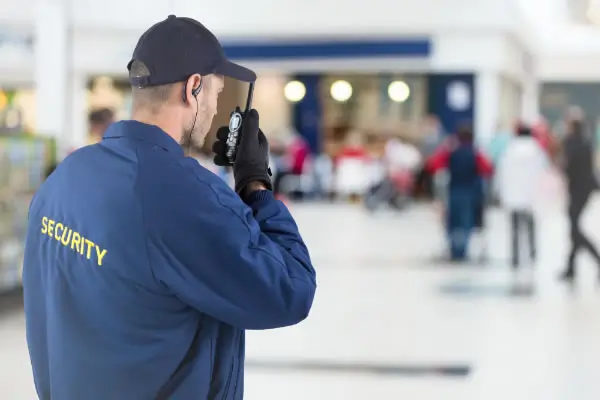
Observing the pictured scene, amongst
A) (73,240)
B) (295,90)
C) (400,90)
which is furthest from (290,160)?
(73,240)

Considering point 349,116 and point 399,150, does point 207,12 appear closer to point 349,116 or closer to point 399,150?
point 349,116

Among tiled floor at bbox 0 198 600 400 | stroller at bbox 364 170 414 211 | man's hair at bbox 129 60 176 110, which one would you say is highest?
man's hair at bbox 129 60 176 110

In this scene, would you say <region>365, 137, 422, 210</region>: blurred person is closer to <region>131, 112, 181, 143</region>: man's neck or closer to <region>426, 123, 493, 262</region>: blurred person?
<region>426, 123, 493, 262</region>: blurred person

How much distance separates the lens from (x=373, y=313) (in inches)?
299

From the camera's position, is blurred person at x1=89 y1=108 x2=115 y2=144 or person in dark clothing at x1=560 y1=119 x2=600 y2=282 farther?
person in dark clothing at x1=560 y1=119 x2=600 y2=282

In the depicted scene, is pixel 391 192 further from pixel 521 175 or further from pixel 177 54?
pixel 177 54

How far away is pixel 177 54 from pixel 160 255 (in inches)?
14.5

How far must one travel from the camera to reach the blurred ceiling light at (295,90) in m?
23.1

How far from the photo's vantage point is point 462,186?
1117 centimetres

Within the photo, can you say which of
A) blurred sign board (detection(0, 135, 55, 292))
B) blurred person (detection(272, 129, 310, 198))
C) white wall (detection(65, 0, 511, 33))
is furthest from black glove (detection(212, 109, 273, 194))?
white wall (detection(65, 0, 511, 33))

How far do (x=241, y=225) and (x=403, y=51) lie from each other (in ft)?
66.2

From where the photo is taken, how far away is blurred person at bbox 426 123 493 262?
1091 centimetres

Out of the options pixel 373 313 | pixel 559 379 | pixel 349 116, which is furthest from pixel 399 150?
pixel 559 379

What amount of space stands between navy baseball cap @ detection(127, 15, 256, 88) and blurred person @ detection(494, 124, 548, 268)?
8.27 metres
